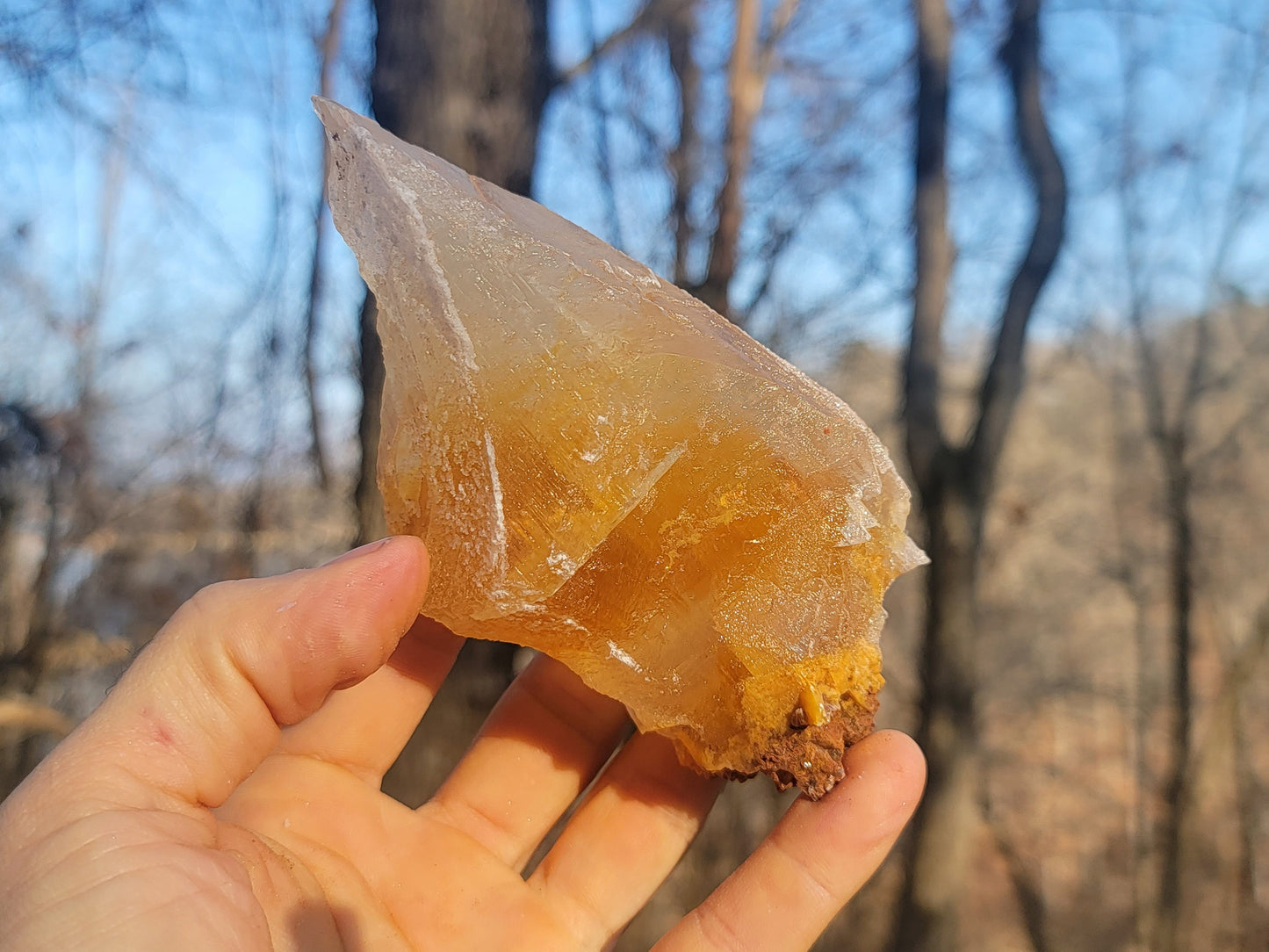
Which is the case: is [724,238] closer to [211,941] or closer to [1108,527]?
[211,941]

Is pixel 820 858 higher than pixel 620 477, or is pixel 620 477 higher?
pixel 620 477

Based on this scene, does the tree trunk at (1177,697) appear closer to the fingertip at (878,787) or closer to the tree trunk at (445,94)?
the fingertip at (878,787)

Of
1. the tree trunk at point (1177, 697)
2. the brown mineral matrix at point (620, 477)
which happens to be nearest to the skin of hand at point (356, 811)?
the brown mineral matrix at point (620, 477)

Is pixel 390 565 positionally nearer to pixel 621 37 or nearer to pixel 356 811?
pixel 356 811

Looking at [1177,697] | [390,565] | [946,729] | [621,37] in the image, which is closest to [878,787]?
[390,565]

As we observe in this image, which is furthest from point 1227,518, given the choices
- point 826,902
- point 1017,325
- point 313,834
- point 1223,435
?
point 313,834

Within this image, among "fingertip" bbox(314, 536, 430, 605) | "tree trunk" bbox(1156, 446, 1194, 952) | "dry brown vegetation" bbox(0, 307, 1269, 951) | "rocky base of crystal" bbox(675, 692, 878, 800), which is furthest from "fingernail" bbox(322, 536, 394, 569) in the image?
"tree trunk" bbox(1156, 446, 1194, 952)

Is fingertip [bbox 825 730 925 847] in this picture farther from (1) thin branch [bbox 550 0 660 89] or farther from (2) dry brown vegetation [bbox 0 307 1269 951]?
(1) thin branch [bbox 550 0 660 89]
